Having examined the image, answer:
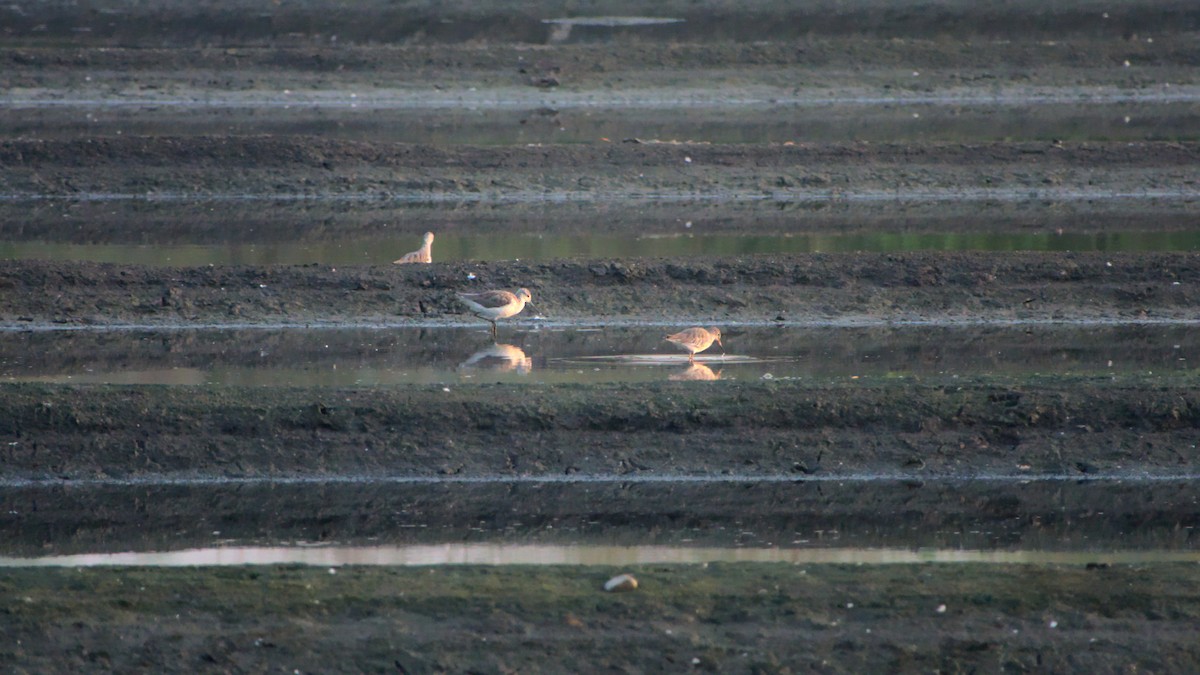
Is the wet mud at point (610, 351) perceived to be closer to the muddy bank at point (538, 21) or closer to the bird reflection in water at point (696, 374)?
the bird reflection in water at point (696, 374)

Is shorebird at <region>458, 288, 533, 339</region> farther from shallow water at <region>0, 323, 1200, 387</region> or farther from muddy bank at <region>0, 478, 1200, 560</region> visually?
muddy bank at <region>0, 478, 1200, 560</region>

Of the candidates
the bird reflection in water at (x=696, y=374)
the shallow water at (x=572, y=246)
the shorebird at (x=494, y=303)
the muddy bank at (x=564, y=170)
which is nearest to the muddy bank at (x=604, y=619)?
the bird reflection in water at (x=696, y=374)

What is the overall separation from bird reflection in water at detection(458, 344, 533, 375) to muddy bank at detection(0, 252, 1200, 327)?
1.35 m

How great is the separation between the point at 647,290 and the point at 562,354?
236cm

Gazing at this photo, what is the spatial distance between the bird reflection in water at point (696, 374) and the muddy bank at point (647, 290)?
218 cm

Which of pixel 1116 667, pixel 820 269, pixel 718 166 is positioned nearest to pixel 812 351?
pixel 820 269

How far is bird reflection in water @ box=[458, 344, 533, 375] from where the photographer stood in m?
14.1

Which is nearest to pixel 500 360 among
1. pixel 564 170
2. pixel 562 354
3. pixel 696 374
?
pixel 562 354

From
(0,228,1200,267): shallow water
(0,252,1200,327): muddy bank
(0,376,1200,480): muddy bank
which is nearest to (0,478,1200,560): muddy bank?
(0,376,1200,480): muddy bank

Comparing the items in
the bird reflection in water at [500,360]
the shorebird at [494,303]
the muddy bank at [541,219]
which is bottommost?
the muddy bank at [541,219]

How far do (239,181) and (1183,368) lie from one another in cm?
1390

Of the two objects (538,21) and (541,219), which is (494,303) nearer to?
(541,219)

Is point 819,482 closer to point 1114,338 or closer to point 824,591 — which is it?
point 824,591

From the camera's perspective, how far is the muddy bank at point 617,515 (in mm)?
10070
